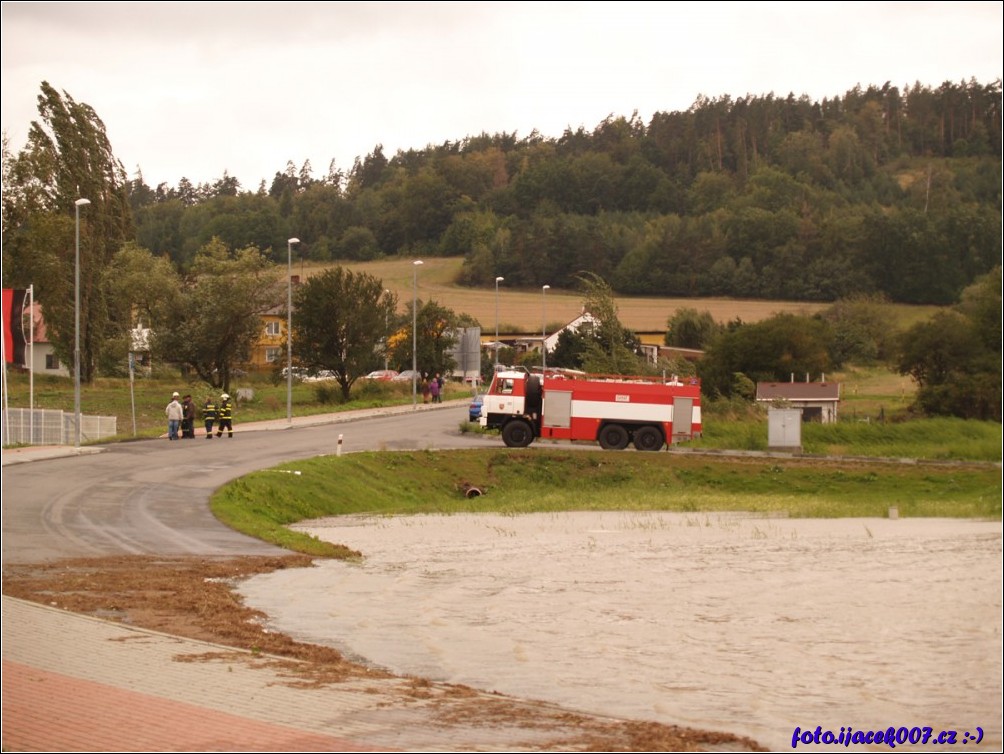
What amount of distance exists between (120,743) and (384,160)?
188529 mm

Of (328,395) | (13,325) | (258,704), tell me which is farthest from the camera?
(328,395)

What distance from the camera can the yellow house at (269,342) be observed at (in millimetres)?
70281

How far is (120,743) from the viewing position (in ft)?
35.9

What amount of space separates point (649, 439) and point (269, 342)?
122 ft

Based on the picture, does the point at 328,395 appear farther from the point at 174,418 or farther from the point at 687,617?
the point at 687,617

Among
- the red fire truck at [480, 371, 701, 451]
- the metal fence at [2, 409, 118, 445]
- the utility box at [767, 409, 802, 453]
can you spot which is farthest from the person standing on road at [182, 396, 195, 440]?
the utility box at [767, 409, 802, 453]

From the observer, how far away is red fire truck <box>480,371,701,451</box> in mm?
48094

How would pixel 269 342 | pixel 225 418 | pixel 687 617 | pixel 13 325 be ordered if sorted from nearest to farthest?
1. pixel 687 617
2. pixel 13 325
3. pixel 225 418
4. pixel 269 342

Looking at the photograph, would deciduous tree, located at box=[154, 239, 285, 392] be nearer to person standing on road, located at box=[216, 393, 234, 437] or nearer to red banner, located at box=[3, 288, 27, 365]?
red banner, located at box=[3, 288, 27, 365]

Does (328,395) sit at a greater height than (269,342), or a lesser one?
lesser

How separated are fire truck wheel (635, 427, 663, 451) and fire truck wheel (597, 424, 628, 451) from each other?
46 centimetres

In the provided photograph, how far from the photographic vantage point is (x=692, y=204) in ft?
341

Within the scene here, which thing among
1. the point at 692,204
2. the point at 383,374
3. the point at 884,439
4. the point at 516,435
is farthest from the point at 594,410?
the point at 692,204

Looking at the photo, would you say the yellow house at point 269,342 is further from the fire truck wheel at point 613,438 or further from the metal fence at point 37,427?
the fire truck wheel at point 613,438
